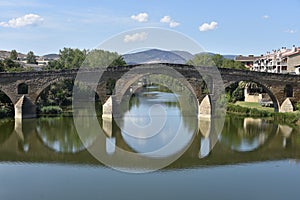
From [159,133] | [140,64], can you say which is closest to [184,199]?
[159,133]

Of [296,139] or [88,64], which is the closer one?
[296,139]

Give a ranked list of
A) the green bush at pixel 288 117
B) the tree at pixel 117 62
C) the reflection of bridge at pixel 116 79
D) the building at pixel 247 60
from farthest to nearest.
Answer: the building at pixel 247 60
the tree at pixel 117 62
the reflection of bridge at pixel 116 79
the green bush at pixel 288 117

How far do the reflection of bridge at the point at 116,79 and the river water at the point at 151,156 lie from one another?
11.8 feet

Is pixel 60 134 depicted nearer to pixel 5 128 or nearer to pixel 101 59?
pixel 5 128

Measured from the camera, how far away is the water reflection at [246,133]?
793 inches

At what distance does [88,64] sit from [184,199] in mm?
39835

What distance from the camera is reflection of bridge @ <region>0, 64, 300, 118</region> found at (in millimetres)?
30609

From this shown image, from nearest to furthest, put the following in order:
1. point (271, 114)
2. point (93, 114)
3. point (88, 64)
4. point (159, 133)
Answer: point (159, 133), point (271, 114), point (93, 114), point (88, 64)

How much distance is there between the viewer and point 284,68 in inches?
2190

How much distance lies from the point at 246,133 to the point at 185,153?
7412 mm

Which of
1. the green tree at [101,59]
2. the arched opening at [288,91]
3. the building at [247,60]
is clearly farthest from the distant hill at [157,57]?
the building at [247,60]

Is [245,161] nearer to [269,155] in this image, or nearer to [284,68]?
[269,155]

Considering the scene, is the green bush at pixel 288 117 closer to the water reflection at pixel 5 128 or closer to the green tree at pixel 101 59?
the water reflection at pixel 5 128

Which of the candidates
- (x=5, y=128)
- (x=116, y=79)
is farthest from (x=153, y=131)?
(x=5, y=128)
